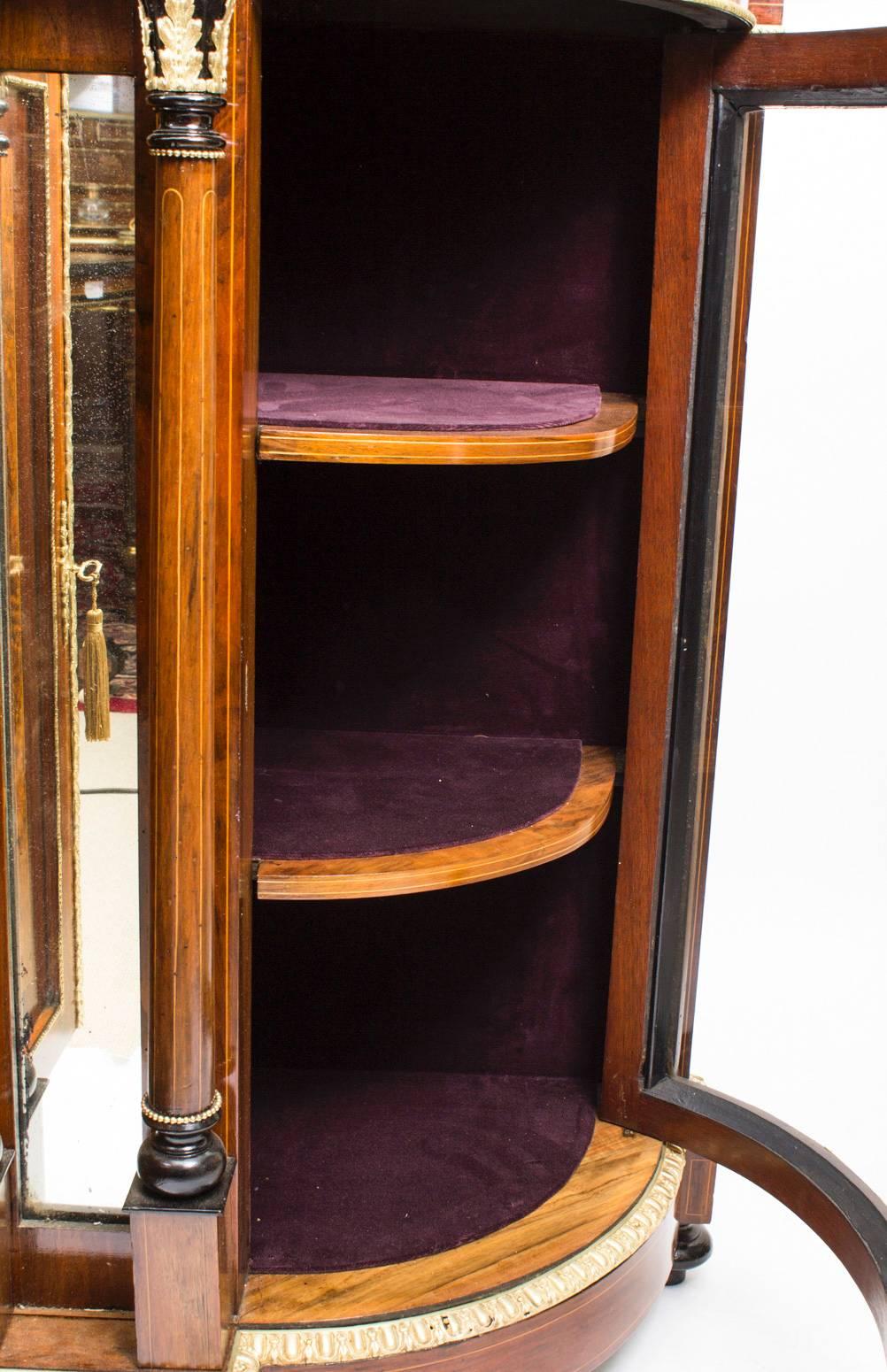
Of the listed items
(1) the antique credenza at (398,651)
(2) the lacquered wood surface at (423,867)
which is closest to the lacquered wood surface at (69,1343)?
(1) the antique credenza at (398,651)

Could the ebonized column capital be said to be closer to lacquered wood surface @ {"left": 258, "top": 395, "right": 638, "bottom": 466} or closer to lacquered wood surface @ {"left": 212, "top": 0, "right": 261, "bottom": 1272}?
lacquered wood surface @ {"left": 212, "top": 0, "right": 261, "bottom": 1272}

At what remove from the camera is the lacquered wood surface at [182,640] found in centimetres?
120

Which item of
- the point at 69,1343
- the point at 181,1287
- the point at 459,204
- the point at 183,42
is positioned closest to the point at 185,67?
the point at 183,42

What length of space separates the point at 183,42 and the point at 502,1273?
1.17 m

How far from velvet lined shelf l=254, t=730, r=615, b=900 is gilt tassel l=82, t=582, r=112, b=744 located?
19cm

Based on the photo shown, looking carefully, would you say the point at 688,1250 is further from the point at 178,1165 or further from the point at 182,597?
the point at 182,597

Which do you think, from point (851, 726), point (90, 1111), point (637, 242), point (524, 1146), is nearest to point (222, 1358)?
point (90, 1111)

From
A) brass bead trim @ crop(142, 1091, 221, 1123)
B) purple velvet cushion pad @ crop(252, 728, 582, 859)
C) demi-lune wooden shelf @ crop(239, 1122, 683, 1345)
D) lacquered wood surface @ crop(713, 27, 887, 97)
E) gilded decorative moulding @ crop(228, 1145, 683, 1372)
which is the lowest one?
gilded decorative moulding @ crop(228, 1145, 683, 1372)

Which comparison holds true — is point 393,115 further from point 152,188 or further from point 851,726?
point 851,726

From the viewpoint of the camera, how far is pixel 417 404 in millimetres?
1494

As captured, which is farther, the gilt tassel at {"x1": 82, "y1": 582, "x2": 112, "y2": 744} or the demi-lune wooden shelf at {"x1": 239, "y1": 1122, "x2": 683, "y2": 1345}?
the demi-lune wooden shelf at {"x1": 239, "y1": 1122, "x2": 683, "y2": 1345}

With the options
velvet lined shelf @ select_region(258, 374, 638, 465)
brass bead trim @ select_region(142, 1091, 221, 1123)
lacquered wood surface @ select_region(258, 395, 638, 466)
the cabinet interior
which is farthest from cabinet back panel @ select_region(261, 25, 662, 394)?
brass bead trim @ select_region(142, 1091, 221, 1123)

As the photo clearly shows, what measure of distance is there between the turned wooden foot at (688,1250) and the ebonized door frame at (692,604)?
0.52 ft

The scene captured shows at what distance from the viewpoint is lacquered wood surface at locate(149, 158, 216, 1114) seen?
1196 mm
